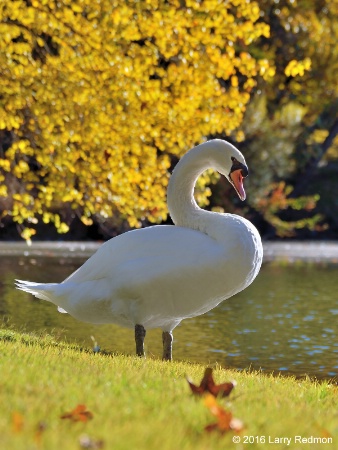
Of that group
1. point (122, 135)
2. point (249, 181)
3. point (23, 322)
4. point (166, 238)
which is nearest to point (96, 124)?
point (122, 135)

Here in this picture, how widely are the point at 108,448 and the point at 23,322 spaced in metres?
10.5

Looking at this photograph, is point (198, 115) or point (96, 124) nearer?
point (96, 124)

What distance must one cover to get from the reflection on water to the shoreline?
649 cm

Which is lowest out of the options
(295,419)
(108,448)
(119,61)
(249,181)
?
(249,181)

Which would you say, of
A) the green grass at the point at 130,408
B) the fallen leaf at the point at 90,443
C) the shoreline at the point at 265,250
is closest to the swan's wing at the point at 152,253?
the green grass at the point at 130,408

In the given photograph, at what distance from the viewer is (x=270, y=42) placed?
31.8m

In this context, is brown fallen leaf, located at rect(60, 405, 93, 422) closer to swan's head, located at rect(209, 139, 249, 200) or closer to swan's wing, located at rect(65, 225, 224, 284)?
swan's wing, located at rect(65, 225, 224, 284)

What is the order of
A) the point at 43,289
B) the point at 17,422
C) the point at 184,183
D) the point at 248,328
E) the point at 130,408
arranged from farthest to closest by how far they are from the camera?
1. the point at 248,328
2. the point at 184,183
3. the point at 43,289
4. the point at 130,408
5. the point at 17,422

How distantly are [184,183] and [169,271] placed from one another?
1.43 m

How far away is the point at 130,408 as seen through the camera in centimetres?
485

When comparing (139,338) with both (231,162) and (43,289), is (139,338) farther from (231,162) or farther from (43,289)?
(231,162)

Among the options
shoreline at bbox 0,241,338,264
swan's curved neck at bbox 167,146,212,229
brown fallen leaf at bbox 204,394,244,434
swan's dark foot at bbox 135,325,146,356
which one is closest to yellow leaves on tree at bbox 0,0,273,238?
swan's curved neck at bbox 167,146,212,229

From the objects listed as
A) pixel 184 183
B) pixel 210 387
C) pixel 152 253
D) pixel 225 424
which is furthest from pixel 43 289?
pixel 225 424

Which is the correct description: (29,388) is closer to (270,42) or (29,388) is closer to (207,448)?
(207,448)
